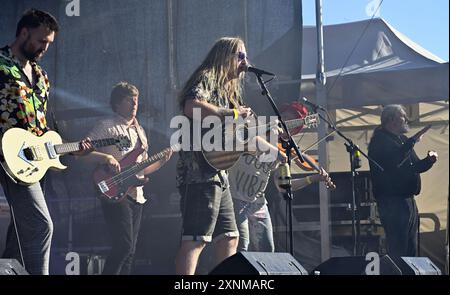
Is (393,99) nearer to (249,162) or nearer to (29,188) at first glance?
(249,162)

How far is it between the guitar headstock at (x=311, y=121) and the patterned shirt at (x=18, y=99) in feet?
5.78

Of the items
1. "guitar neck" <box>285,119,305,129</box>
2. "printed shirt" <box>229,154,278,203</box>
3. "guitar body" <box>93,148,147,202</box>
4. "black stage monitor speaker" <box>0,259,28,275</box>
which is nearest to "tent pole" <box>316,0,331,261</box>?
"guitar neck" <box>285,119,305,129</box>

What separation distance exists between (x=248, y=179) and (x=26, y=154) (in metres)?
1.46

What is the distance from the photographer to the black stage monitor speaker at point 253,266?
3457 mm

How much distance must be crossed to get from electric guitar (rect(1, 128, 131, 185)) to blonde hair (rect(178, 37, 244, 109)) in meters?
0.71

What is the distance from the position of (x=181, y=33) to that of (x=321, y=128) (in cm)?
113

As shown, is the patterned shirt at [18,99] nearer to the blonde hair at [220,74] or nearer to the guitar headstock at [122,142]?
the guitar headstock at [122,142]

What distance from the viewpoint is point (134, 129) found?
4.96 m

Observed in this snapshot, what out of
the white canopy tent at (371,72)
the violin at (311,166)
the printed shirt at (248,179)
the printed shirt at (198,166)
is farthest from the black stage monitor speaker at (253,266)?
the white canopy tent at (371,72)

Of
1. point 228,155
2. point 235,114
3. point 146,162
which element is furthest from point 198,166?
point 146,162

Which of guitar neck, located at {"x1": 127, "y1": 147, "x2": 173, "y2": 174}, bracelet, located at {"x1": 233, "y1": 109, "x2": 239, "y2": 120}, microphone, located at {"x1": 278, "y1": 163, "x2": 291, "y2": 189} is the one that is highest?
bracelet, located at {"x1": 233, "y1": 109, "x2": 239, "y2": 120}

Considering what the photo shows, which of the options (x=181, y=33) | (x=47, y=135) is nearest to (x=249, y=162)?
(x=181, y=33)

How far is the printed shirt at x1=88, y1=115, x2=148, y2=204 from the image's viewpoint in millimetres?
4871

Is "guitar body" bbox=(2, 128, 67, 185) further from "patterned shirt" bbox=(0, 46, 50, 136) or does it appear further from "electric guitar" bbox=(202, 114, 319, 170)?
"electric guitar" bbox=(202, 114, 319, 170)
